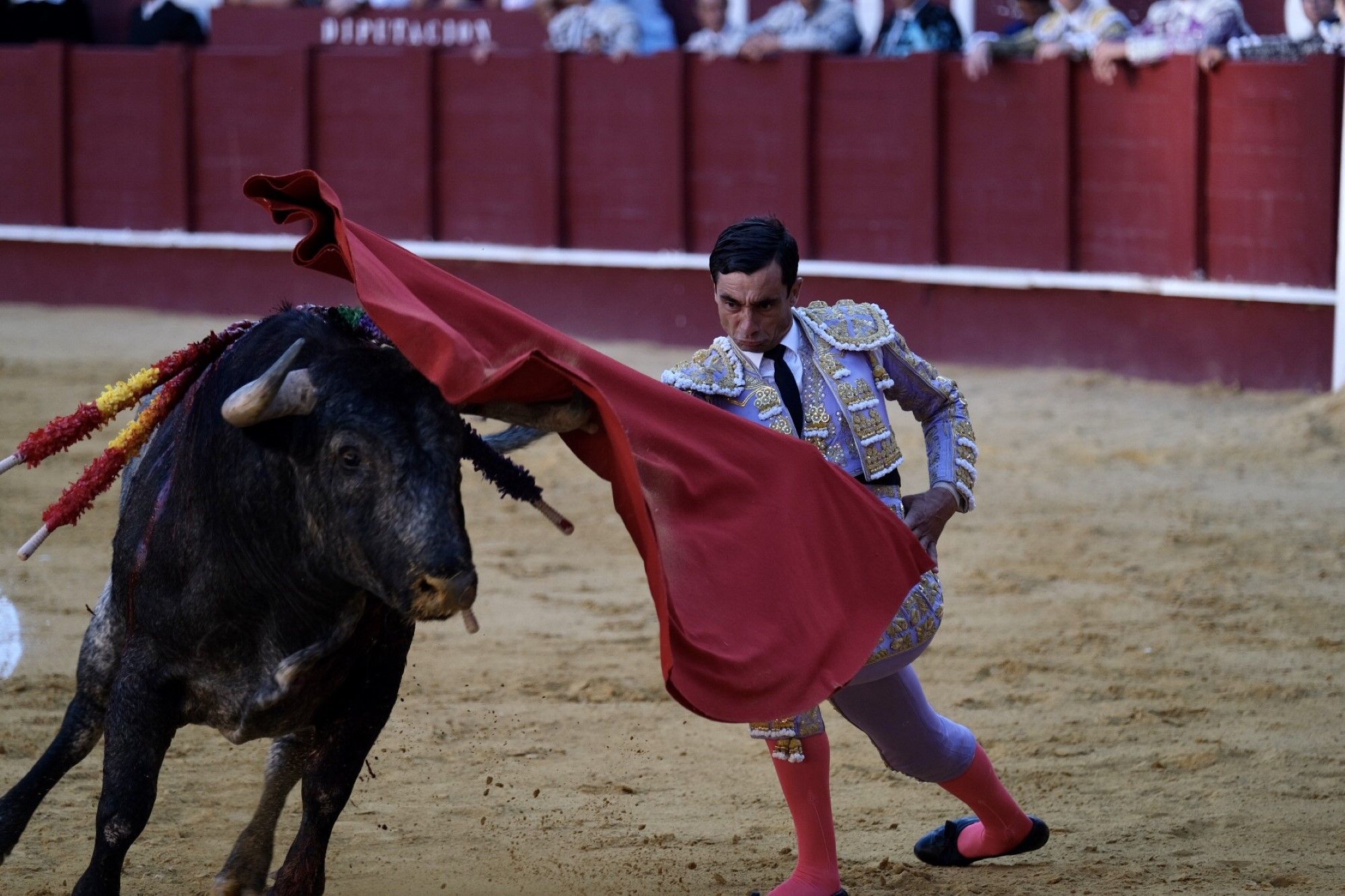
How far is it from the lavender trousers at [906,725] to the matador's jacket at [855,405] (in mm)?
84

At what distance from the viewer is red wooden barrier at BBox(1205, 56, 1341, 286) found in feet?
24.7

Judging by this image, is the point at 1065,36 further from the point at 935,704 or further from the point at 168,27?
the point at 168,27

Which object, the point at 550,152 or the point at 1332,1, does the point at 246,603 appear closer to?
the point at 1332,1

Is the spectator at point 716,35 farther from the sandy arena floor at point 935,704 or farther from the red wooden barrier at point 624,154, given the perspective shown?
→ the sandy arena floor at point 935,704

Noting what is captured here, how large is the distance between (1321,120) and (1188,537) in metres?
2.57

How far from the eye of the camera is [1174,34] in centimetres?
800

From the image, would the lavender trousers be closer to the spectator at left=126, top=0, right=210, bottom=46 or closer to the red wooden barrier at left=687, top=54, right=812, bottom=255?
the red wooden barrier at left=687, top=54, right=812, bottom=255

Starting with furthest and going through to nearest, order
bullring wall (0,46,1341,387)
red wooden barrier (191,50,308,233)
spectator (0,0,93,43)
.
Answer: spectator (0,0,93,43) < red wooden barrier (191,50,308,233) < bullring wall (0,46,1341,387)

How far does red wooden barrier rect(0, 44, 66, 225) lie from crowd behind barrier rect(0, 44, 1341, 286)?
0.01 metres

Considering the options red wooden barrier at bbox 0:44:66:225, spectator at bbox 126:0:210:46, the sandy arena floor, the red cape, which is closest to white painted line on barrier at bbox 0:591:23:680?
the sandy arena floor

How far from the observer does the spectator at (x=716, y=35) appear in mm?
9234

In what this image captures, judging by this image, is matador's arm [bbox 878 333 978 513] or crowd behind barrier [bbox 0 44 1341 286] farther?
crowd behind barrier [bbox 0 44 1341 286]

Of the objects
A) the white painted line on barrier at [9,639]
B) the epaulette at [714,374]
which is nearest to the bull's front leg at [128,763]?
the epaulette at [714,374]

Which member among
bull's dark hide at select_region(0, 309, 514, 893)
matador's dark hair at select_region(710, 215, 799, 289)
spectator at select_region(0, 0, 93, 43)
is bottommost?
bull's dark hide at select_region(0, 309, 514, 893)
